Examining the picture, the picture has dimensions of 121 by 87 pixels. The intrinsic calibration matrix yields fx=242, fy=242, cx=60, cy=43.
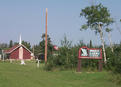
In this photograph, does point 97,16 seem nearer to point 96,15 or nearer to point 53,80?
point 96,15

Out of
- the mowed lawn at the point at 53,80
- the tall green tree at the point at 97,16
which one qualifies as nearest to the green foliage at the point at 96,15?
the tall green tree at the point at 97,16

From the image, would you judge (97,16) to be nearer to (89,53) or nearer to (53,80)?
(89,53)

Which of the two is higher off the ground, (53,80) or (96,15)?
(96,15)

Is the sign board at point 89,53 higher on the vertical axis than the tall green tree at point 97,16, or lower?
lower

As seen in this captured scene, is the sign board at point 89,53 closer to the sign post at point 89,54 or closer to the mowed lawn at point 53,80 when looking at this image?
the sign post at point 89,54

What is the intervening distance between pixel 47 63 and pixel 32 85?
12493 mm

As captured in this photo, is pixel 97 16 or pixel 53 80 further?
pixel 97 16

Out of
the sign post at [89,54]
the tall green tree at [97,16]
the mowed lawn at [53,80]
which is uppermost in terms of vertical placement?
the tall green tree at [97,16]

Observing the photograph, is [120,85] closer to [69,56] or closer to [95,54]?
[95,54]

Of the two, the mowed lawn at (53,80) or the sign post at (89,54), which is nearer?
the mowed lawn at (53,80)

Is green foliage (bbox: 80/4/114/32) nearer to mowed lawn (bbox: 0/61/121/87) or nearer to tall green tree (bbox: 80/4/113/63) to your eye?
tall green tree (bbox: 80/4/113/63)

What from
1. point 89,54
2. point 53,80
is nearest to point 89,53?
point 89,54

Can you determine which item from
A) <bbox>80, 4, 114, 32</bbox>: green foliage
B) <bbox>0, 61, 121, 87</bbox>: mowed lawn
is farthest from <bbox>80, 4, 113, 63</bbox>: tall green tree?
<bbox>0, 61, 121, 87</bbox>: mowed lawn

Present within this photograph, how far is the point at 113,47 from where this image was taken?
26250mm
